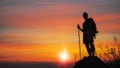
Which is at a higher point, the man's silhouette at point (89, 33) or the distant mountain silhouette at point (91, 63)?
the man's silhouette at point (89, 33)

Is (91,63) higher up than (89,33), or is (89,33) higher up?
(89,33)

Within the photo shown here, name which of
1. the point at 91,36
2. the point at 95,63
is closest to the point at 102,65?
the point at 95,63

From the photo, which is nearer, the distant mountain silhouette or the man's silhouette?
the distant mountain silhouette

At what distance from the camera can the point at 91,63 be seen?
19125 millimetres

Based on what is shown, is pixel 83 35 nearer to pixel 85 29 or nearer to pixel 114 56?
pixel 85 29

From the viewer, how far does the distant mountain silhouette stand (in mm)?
18984

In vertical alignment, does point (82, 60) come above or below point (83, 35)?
below

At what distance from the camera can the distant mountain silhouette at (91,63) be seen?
19.0 m

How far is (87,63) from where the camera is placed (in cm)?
1919

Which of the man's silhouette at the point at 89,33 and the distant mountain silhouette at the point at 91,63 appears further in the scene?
the man's silhouette at the point at 89,33

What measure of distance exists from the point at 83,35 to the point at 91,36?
1.82ft

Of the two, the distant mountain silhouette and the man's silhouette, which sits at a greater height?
the man's silhouette

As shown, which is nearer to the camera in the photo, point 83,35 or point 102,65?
point 102,65

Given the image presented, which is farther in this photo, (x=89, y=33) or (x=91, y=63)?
(x=89, y=33)
